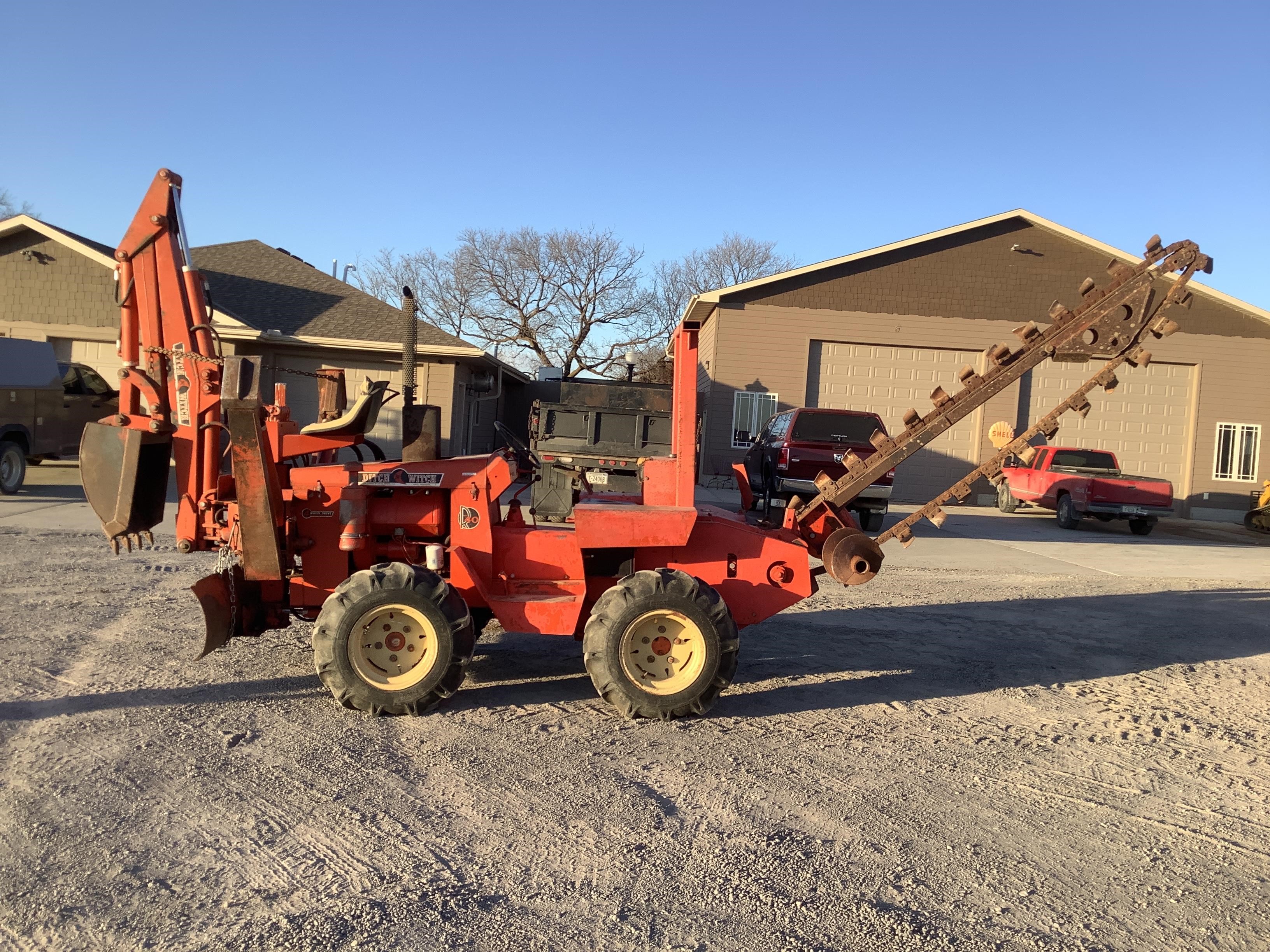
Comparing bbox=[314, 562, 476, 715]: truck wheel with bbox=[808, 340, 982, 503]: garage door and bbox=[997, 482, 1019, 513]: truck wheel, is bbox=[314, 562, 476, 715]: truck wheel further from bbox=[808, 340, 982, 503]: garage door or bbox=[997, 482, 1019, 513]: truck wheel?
bbox=[997, 482, 1019, 513]: truck wheel

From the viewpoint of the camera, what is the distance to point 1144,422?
73.2 ft

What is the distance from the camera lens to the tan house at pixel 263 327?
763 inches

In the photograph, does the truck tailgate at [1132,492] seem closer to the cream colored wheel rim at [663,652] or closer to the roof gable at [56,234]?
the cream colored wheel rim at [663,652]

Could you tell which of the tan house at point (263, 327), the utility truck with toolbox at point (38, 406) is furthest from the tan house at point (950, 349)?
the utility truck with toolbox at point (38, 406)

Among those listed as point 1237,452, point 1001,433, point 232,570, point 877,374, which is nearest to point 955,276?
point 877,374

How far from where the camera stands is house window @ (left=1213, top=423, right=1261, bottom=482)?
22.5 meters

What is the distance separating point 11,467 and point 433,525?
12.1 metres

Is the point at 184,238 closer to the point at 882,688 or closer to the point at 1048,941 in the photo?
the point at 882,688

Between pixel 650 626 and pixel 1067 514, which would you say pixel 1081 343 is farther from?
pixel 1067 514

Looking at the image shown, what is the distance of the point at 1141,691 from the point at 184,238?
7.21 meters

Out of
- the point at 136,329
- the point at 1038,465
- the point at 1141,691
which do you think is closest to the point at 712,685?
the point at 1141,691

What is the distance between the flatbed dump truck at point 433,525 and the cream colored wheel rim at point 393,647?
1 cm

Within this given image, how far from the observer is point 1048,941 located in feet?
10.0

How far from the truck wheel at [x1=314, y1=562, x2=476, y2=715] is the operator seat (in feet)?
3.13
